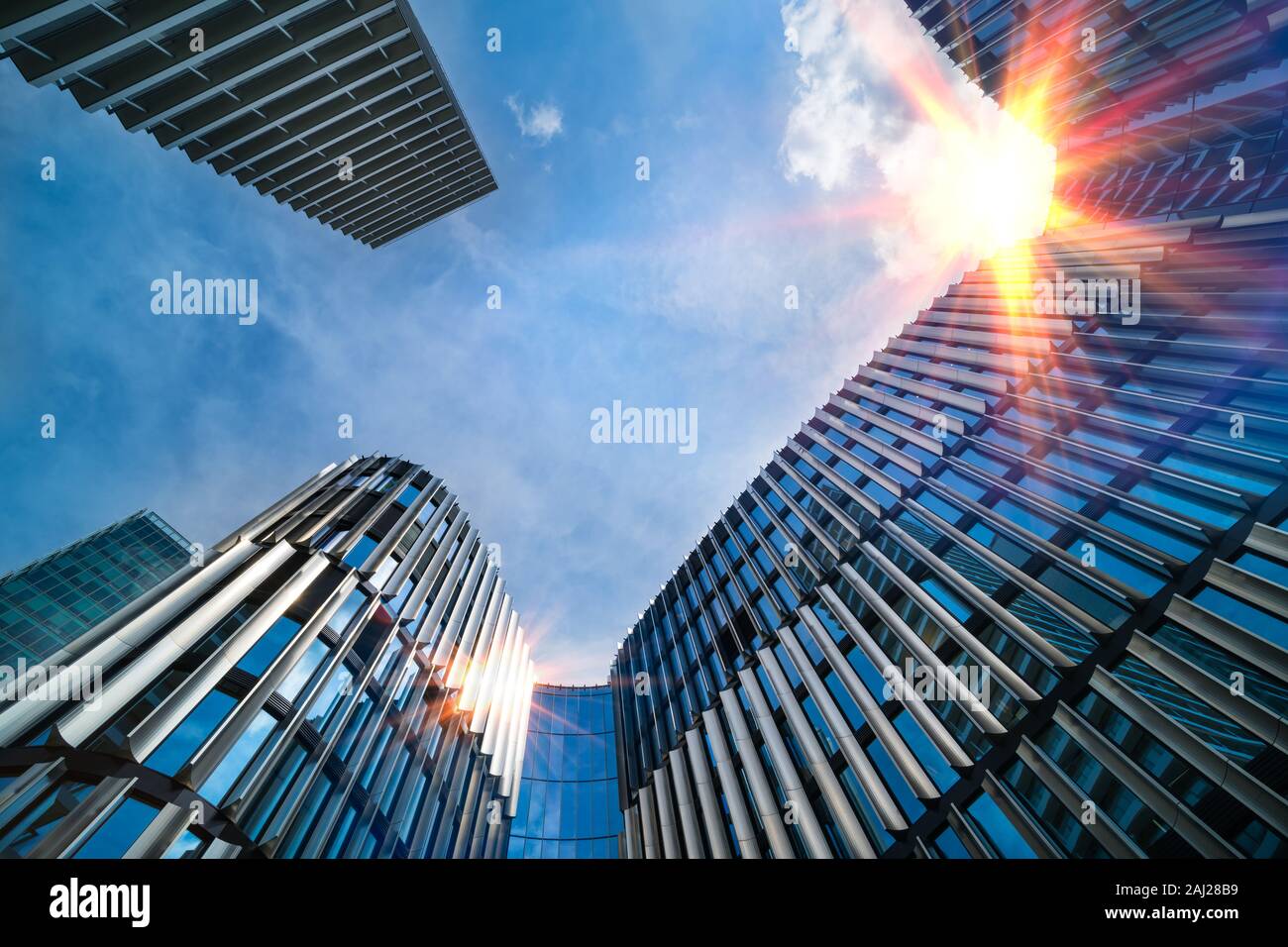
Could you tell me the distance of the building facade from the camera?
43.4 feet

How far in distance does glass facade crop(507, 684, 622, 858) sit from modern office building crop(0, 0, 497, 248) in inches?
1713

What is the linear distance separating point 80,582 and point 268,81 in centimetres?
6324

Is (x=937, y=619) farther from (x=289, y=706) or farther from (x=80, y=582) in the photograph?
(x=80, y=582)

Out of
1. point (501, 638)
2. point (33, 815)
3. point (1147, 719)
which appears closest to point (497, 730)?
point (501, 638)

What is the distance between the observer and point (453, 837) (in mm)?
28312

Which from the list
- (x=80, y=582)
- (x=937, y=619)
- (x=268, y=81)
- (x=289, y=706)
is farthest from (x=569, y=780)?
(x=80, y=582)

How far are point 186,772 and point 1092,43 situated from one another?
50.2m

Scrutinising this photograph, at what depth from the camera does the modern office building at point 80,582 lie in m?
52.4

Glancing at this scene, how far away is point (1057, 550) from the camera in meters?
18.0
